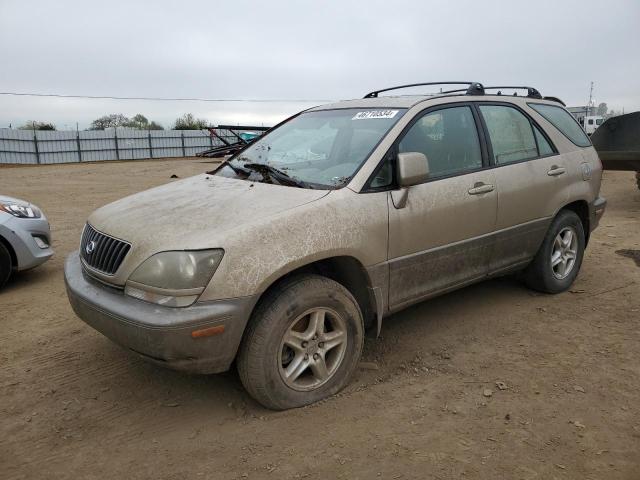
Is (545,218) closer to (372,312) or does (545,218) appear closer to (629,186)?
(372,312)

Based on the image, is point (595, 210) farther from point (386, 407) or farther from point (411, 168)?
point (386, 407)

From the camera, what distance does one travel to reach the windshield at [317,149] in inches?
132

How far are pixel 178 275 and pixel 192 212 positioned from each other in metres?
0.52

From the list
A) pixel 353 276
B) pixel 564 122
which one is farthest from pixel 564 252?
pixel 353 276

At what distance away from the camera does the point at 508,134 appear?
420cm

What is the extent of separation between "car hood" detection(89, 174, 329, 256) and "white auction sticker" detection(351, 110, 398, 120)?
890 millimetres

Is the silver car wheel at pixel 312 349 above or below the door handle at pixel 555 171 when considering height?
below

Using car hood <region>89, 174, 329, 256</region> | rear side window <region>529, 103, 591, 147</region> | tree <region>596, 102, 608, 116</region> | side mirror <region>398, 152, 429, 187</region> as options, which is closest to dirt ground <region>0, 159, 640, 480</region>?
car hood <region>89, 174, 329, 256</region>

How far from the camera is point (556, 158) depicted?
14.6 feet

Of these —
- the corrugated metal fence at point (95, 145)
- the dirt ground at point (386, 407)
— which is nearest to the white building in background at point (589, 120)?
the corrugated metal fence at point (95, 145)

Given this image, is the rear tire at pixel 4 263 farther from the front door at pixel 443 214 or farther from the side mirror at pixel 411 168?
the side mirror at pixel 411 168

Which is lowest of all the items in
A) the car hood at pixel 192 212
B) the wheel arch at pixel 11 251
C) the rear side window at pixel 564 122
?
the wheel arch at pixel 11 251

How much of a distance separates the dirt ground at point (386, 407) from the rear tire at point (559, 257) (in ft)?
0.63

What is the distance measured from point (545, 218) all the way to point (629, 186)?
997cm
